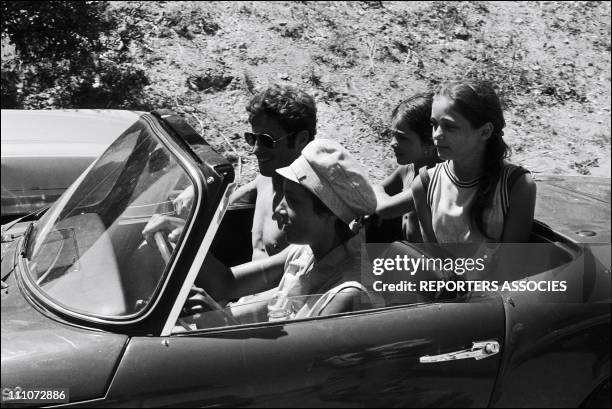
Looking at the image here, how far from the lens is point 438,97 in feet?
10.2

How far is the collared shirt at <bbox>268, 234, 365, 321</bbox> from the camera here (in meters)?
2.55

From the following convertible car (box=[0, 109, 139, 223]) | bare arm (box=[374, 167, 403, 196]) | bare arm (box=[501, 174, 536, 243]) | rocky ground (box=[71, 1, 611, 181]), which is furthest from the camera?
rocky ground (box=[71, 1, 611, 181])

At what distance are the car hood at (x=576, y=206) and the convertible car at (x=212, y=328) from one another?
0.25m

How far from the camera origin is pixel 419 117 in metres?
3.54

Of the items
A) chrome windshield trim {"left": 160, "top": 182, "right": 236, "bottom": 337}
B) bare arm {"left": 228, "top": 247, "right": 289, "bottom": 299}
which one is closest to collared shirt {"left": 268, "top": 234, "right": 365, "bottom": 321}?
bare arm {"left": 228, "top": 247, "right": 289, "bottom": 299}

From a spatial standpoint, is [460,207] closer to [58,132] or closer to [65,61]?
[58,132]

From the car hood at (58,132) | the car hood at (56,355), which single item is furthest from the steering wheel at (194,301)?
the car hood at (58,132)

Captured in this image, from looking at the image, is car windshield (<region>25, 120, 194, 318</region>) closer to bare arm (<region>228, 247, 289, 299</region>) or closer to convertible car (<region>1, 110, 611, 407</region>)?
convertible car (<region>1, 110, 611, 407</region>)

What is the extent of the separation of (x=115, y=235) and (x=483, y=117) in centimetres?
145

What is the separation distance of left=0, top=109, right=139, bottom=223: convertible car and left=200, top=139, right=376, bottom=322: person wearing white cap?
7.16ft

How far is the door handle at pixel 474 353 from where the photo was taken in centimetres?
241

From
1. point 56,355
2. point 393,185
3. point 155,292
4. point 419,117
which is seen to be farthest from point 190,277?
point 393,185

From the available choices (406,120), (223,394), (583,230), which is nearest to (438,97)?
(406,120)

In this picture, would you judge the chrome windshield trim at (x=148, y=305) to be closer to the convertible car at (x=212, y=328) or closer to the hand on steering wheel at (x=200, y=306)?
the convertible car at (x=212, y=328)
